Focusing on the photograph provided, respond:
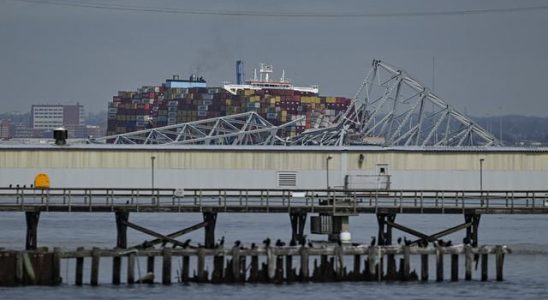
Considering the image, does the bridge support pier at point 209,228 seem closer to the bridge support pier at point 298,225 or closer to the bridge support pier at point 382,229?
the bridge support pier at point 298,225

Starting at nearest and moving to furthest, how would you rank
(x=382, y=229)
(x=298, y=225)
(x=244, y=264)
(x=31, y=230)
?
(x=244, y=264) < (x=31, y=230) < (x=382, y=229) < (x=298, y=225)

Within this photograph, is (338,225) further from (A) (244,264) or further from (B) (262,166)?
(B) (262,166)

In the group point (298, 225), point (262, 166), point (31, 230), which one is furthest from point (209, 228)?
point (262, 166)

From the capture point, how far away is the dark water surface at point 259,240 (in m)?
55.3

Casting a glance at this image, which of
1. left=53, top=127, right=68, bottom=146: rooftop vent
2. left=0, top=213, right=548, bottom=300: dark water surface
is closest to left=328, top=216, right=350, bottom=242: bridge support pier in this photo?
left=0, top=213, right=548, bottom=300: dark water surface

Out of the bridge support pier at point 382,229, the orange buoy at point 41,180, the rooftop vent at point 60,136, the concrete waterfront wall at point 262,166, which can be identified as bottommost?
the bridge support pier at point 382,229

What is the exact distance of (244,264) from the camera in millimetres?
58562

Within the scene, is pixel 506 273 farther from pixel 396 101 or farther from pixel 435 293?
pixel 396 101

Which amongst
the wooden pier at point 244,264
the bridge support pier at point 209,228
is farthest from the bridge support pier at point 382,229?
the bridge support pier at point 209,228

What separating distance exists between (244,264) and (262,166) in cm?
5540

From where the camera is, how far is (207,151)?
113750 millimetres

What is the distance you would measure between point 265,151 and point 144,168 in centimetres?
910

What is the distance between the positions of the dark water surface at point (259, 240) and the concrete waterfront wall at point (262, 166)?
3026 millimetres

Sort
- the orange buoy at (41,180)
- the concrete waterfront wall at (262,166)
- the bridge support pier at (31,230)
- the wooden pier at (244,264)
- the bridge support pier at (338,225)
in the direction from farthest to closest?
the concrete waterfront wall at (262,166), the orange buoy at (41,180), the bridge support pier at (338,225), the bridge support pier at (31,230), the wooden pier at (244,264)
